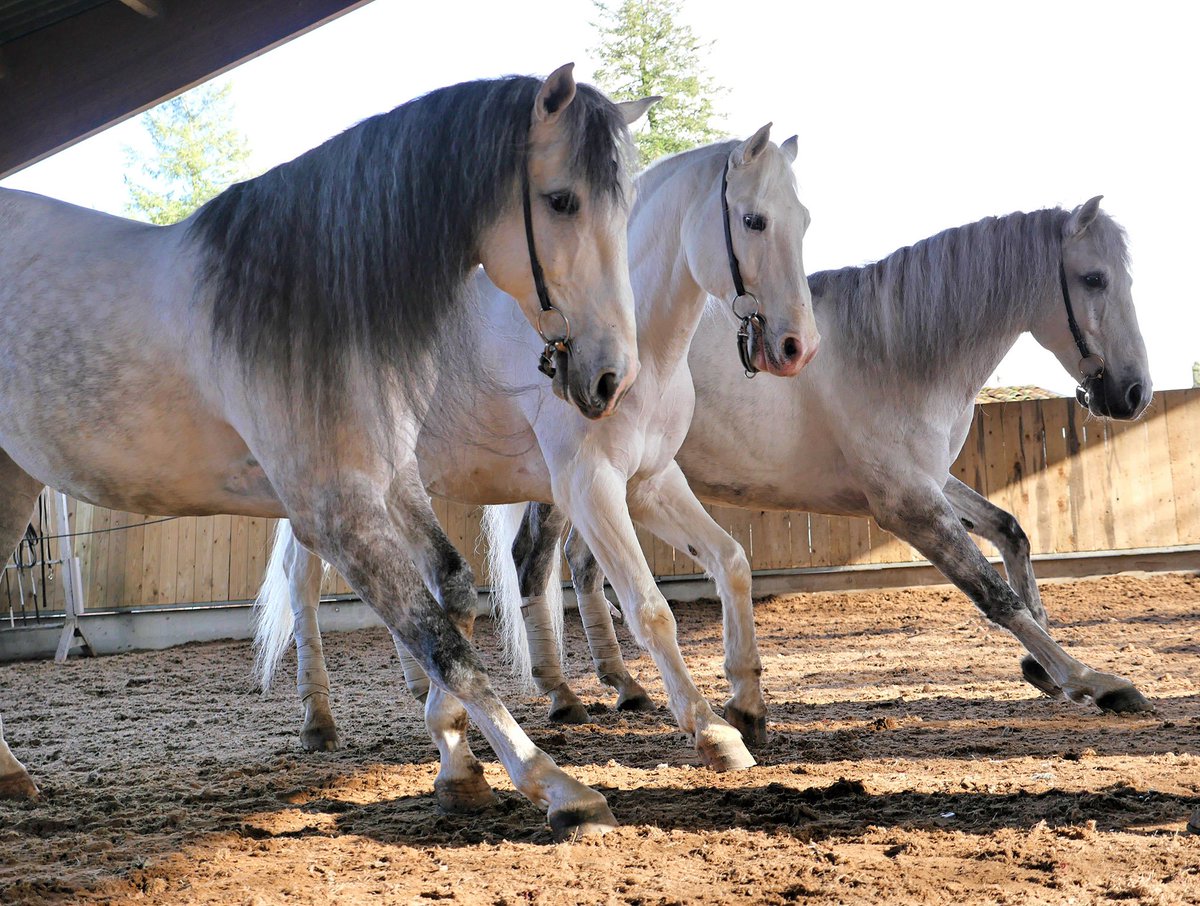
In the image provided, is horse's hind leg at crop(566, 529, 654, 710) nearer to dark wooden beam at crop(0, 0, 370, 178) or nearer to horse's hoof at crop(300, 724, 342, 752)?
horse's hoof at crop(300, 724, 342, 752)

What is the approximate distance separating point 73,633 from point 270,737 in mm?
7007

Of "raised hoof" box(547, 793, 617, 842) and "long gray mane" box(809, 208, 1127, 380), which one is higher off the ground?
"long gray mane" box(809, 208, 1127, 380)

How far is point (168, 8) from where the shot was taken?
13.9 feet

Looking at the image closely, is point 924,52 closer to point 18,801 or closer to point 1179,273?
point 1179,273

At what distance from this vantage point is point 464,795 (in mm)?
2811

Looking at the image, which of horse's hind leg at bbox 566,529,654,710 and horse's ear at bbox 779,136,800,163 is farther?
horse's hind leg at bbox 566,529,654,710

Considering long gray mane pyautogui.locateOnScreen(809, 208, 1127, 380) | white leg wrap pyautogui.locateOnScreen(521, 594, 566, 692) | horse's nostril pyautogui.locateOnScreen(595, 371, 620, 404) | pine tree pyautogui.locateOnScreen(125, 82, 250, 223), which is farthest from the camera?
pine tree pyautogui.locateOnScreen(125, 82, 250, 223)

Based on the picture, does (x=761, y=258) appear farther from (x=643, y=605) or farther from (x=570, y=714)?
(x=570, y=714)

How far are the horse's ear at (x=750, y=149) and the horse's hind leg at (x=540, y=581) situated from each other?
85.7 inches

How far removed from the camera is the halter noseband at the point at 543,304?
2.43 metres

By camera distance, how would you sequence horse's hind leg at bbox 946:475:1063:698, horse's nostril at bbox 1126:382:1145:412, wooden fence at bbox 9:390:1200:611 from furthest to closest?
wooden fence at bbox 9:390:1200:611 → horse's hind leg at bbox 946:475:1063:698 → horse's nostril at bbox 1126:382:1145:412

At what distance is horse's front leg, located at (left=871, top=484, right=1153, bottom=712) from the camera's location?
3.98m

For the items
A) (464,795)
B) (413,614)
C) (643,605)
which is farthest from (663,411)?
(464,795)

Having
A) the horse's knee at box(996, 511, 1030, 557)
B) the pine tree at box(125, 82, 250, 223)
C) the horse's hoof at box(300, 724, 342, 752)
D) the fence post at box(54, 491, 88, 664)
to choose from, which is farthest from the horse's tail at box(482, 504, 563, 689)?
the pine tree at box(125, 82, 250, 223)
